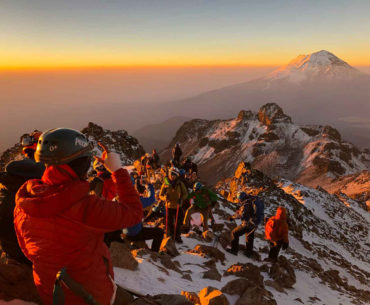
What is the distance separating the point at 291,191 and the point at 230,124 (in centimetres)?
12672

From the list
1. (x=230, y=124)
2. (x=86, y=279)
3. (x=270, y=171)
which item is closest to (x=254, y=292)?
(x=86, y=279)

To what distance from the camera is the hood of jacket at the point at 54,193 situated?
2439 millimetres

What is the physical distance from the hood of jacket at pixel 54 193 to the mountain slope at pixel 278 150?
100m

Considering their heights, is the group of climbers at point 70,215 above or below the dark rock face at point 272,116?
above

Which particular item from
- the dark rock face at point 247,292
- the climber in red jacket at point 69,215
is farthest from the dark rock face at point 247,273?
the climber in red jacket at point 69,215

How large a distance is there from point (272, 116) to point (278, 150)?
26752mm

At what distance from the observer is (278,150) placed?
409 feet

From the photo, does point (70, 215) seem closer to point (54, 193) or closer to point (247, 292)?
point (54, 193)

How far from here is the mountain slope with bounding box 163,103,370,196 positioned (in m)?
104

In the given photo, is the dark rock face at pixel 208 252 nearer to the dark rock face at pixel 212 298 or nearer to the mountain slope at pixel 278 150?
the dark rock face at pixel 212 298

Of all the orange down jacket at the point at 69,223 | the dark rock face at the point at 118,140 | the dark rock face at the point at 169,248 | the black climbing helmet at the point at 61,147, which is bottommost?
the dark rock face at the point at 118,140

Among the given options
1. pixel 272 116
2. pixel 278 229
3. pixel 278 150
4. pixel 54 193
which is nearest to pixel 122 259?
pixel 54 193

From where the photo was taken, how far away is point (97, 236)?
292 cm

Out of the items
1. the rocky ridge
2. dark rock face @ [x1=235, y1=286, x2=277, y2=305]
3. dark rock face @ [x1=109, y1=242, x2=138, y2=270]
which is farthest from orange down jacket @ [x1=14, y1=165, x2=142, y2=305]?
dark rock face @ [x1=235, y1=286, x2=277, y2=305]
